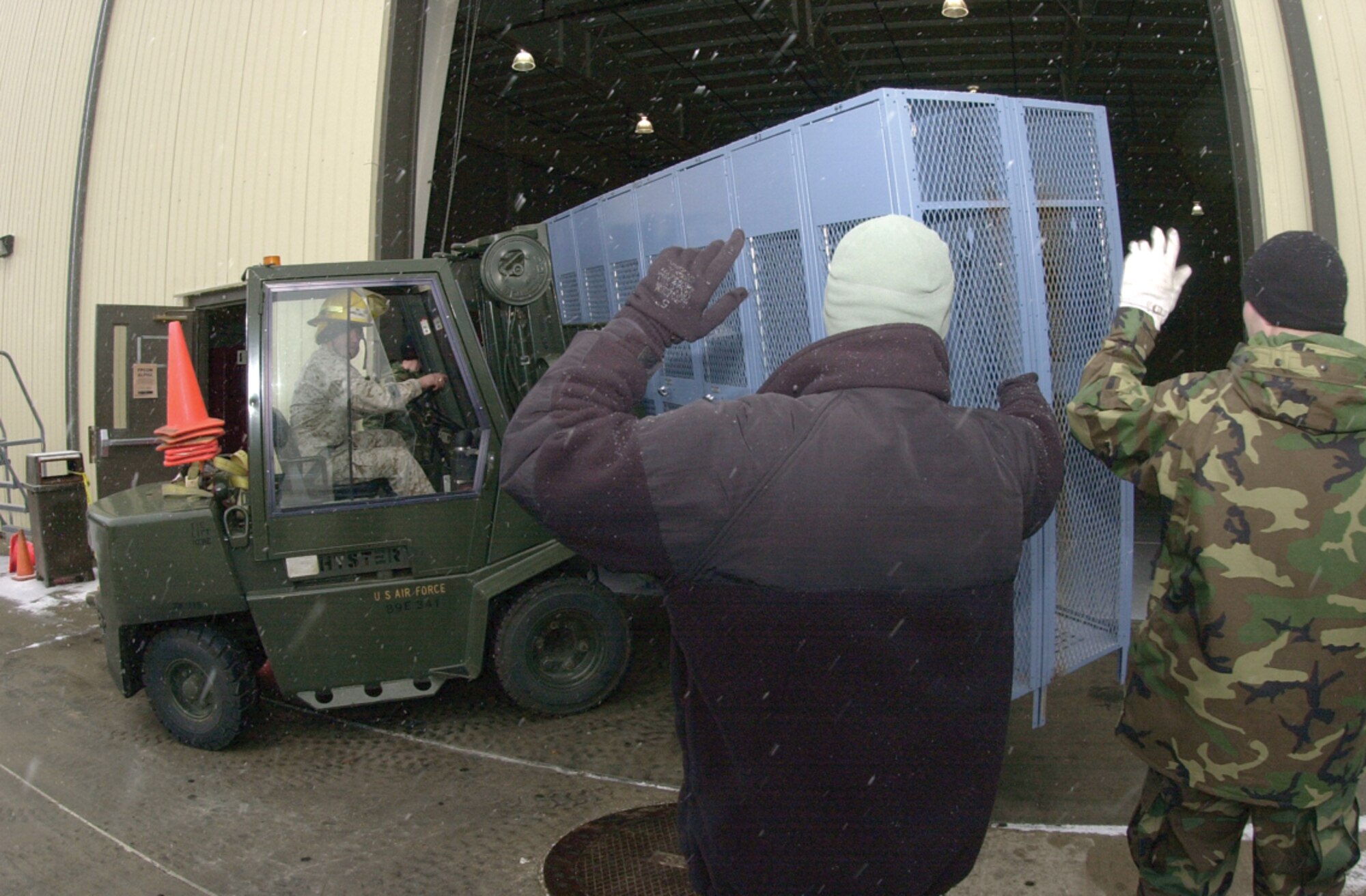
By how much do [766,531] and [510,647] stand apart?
3521mm

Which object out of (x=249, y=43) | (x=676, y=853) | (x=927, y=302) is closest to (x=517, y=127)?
(x=249, y=43)

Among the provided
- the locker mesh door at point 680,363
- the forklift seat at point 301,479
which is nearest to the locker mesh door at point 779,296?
the locker mesh door at point 680,363

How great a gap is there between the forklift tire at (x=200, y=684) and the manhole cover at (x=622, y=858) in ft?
6.44

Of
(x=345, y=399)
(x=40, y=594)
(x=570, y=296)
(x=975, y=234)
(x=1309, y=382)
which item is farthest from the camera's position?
(x=40, y=594)

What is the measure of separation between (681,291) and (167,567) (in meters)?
3.74

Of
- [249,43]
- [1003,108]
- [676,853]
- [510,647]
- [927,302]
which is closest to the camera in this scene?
[927,302]

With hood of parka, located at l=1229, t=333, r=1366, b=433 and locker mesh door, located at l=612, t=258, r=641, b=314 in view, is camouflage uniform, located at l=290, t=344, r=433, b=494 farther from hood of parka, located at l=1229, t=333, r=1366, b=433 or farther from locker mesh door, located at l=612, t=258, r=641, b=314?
hood of parka, located at l=1229, t=333, r=1366, b=433

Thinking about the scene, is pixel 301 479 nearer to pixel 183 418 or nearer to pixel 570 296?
pixel 183 418

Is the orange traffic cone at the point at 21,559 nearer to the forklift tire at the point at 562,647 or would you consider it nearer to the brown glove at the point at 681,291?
the forklift tire at the point at 562,647

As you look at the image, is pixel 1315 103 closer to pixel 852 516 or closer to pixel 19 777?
pixel 852 516

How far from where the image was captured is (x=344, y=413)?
4.43m

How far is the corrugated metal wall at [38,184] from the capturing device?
32.2 feet

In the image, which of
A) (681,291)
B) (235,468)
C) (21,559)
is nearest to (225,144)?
(21,559)

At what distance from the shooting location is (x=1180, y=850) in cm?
236
